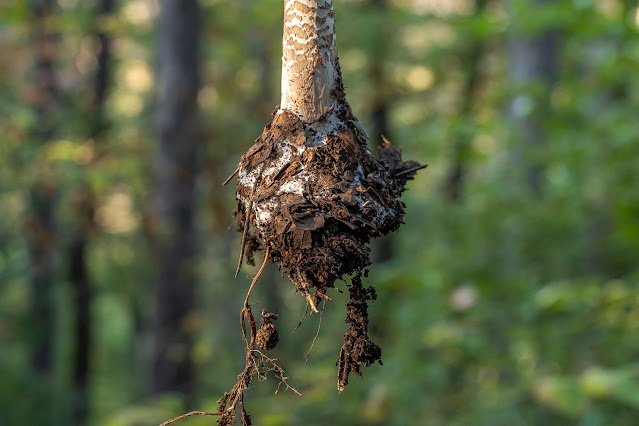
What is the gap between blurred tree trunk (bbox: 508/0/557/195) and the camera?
4402 millimetres

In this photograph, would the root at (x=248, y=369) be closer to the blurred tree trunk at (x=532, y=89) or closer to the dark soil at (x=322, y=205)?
the dark soil at (x=322, y=205)

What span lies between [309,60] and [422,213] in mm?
9350

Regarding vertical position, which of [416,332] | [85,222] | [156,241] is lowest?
[416,332]

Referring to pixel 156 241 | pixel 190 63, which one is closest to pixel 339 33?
pixel 190 63

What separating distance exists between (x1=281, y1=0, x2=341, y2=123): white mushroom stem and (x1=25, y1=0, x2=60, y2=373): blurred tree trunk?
5976 millimetres

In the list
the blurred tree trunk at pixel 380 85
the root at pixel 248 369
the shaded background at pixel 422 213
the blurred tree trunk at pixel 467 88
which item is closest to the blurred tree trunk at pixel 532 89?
the shaded background at pixel 422 213

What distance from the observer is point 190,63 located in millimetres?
5996

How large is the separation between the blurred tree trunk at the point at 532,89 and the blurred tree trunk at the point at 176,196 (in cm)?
331

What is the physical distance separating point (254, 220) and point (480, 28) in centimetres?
279

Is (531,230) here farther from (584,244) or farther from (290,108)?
(290,108)

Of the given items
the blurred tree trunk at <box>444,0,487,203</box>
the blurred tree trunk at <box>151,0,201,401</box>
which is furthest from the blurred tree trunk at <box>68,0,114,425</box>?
the blurred tree trunk at <box>444,0,487,203</box>

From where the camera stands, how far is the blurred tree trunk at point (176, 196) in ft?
19.2

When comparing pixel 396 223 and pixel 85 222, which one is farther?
pixel 85 222

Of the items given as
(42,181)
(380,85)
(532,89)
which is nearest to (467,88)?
(380,85)
